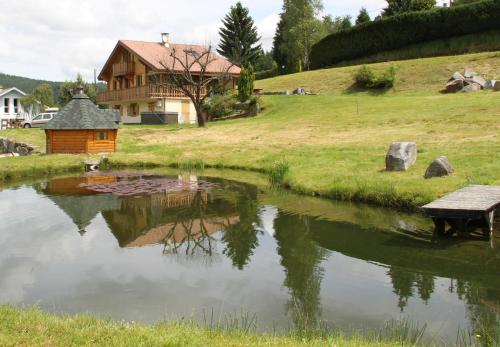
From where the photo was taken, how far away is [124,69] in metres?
58.7

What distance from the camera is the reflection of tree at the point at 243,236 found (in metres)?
12.5

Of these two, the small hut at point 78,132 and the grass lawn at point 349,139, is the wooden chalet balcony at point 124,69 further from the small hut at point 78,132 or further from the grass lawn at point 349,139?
the small hut at point 78,132

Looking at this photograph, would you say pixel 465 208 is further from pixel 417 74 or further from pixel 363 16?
pixel 363 16

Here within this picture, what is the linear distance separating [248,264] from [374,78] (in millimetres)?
36867

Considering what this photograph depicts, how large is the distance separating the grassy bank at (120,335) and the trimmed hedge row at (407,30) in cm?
4873

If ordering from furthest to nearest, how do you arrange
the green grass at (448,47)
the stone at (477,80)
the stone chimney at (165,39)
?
the stone chimney at (165,39), the green grass at (448,47), the stone at (477,80)

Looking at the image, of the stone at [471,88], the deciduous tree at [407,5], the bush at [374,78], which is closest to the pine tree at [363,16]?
the deciduous tree at [407,5]

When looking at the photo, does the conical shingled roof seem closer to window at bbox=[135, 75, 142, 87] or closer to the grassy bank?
the grassy bank

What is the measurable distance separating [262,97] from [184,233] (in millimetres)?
34669

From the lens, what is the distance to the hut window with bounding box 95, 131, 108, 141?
30.8 m

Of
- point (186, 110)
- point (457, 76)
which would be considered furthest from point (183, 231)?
point (186, 110)

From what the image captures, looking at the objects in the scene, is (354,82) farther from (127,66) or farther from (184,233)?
(184,233)

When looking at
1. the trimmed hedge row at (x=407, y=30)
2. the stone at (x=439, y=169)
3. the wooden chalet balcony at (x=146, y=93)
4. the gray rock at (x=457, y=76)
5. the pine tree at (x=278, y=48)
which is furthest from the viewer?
the pine tree at (x=278, y=48)

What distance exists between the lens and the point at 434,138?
25969 mm
